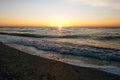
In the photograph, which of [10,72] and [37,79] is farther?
[10,72]

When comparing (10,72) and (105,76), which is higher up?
(10,72)

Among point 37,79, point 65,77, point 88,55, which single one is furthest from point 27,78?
point 88,55

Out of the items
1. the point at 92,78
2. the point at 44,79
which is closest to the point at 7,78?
the point at 44,79

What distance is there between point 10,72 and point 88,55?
7419mm

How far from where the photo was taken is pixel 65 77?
6883 millimetres

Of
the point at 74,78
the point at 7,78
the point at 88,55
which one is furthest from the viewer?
the point at 88,55

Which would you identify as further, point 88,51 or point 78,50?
point 78,50

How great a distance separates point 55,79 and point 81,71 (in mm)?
2082

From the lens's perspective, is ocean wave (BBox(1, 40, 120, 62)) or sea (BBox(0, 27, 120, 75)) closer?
sea (BBox(0, 27, 120, 75))

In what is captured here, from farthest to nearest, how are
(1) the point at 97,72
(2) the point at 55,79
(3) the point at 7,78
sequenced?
(1) the point at 97,72
(2) the point at 55,79
(3) the point at 7,78

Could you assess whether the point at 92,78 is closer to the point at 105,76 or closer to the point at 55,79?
the point at 105,76

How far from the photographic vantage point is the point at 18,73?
6727mm

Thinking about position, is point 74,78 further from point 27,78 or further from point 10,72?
point 10,72

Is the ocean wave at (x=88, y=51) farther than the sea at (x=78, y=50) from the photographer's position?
Yes
